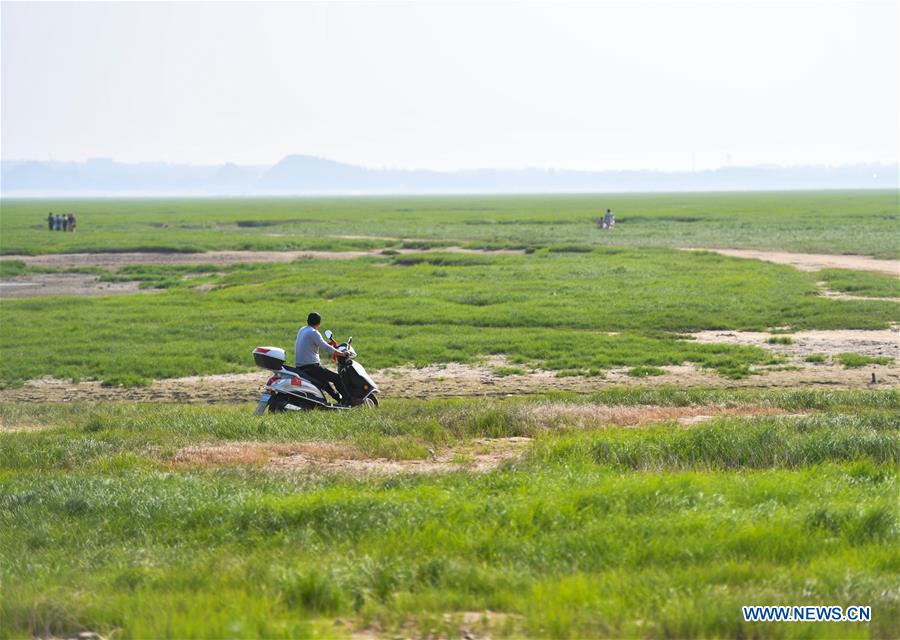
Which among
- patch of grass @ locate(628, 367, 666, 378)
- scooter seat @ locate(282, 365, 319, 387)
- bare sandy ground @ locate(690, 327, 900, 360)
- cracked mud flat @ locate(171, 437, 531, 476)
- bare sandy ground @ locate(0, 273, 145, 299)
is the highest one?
scooter seat @ locate(282, 365, 319, 387)

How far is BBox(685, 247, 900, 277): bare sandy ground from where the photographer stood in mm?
46906

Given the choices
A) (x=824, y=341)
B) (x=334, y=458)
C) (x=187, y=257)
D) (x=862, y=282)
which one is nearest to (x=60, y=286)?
(x=187, y=257)

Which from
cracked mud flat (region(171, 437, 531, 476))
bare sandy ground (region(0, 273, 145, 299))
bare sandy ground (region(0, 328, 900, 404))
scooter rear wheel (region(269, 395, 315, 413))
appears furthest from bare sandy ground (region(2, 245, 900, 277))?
cracked mud flat (region(171, 437, 531, 476))

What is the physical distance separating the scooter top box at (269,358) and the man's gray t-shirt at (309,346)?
28 cm

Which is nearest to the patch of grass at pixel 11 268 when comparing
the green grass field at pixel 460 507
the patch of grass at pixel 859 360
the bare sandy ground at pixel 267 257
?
the bare sandy ground at pixel 267 257

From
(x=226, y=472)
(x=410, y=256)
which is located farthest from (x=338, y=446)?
(x=410, y=256)

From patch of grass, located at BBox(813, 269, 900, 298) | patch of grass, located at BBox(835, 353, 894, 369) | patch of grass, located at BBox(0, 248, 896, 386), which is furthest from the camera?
patch of grass, located at BBox(813, 269, 900, 298)

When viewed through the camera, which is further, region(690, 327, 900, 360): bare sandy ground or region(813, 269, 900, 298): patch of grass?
region(813, 269, 900, 298): patch of grass

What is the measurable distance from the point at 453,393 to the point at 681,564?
42.5 feet

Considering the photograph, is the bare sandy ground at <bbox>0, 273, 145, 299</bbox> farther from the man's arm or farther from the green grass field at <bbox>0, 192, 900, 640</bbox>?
the man's arm

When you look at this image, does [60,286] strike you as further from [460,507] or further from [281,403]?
[460,507]

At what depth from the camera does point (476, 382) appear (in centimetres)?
2234

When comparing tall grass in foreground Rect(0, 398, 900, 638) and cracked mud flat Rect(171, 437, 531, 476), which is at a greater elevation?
tall grass in foreground Rect(0, 398, 900, 638)

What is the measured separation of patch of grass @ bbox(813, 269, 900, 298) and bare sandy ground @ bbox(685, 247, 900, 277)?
82.0 inches
